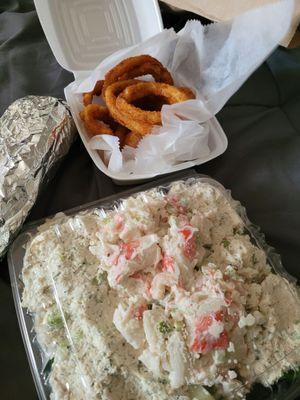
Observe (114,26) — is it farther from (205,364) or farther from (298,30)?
(205,364)

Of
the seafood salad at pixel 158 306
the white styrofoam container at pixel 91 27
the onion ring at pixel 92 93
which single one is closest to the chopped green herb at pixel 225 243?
the seafood salad at pixel 158 306

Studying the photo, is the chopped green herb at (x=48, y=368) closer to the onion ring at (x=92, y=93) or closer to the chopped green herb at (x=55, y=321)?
the chopped green herb at (x=55, y=321)

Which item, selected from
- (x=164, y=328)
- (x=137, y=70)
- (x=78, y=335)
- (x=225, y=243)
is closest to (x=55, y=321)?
(x=78, y=335)

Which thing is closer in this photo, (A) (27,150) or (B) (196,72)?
(A) (27,150)

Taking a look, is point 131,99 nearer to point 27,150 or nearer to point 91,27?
point 27,150

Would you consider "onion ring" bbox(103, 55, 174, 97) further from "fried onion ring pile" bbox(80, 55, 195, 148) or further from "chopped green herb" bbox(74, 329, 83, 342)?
"chopped green herb" bbox(74, 329, 83, 342)

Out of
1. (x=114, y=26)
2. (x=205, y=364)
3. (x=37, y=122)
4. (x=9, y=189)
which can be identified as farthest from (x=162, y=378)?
(x=114, y=26)
